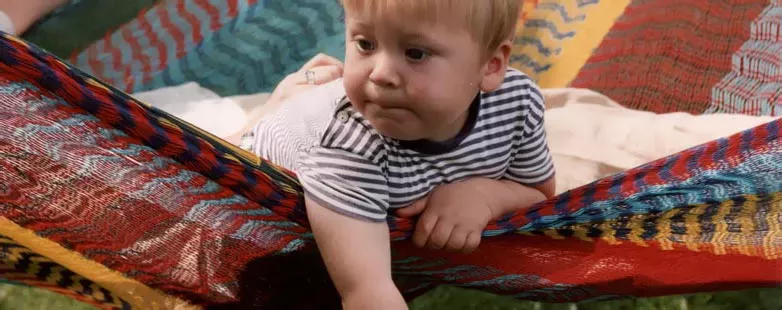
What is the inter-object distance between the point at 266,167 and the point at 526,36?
82cm

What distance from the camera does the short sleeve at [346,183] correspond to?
2.13ft

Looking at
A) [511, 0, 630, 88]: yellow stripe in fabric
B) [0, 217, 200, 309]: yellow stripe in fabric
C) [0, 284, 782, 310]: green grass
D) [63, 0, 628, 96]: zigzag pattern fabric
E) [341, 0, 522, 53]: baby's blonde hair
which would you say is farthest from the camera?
[511, 0, 630, 88]: yellow stripe in fabric

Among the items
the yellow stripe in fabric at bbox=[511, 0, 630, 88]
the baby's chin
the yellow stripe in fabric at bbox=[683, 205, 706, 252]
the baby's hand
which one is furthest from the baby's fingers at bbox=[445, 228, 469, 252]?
the yellow stripe in fabric at bbox=[511, 0, 630, 88]

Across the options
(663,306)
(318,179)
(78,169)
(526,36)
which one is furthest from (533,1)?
(78,169)

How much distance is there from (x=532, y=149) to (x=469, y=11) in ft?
0.78

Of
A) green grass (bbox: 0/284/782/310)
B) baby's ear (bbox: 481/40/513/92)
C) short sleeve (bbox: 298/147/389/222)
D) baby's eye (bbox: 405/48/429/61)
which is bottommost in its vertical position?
green grass (bbox: 0/284/782/310)

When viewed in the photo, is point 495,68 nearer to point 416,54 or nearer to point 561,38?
point 416,54

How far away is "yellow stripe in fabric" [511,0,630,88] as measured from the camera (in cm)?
129

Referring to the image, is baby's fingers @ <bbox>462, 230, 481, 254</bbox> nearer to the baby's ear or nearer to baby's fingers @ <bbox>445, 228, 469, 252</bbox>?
baby's fingers @ <bbox>445, 228, 469, 252</bbox>

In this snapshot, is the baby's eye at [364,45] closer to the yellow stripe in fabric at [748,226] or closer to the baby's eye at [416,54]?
the baby's eye at [416,54]

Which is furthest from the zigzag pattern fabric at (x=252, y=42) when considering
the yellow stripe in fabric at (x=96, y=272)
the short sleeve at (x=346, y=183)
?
the short sleeve at (x=346, y=183)

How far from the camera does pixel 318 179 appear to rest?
0.66 meters

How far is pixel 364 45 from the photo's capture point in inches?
23.7

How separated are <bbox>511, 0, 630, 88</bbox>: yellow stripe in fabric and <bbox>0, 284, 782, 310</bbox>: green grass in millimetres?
427
